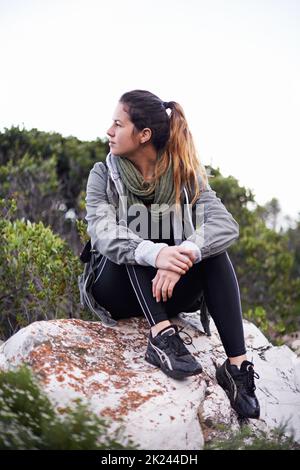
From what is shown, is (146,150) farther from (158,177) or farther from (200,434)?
(200,434)

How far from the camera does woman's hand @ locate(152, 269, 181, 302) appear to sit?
3.26 metres

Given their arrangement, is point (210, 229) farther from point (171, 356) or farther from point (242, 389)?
point (242, 389)

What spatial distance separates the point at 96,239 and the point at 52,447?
1342 mm

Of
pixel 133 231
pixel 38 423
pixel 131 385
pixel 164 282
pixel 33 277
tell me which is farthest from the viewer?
pixel 33 277

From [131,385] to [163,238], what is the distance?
88 centimetres

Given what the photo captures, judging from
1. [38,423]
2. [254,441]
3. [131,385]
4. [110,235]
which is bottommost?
[254,441]

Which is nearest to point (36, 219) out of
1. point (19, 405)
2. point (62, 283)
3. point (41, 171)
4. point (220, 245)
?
point (41, 171)

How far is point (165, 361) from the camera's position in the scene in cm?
325

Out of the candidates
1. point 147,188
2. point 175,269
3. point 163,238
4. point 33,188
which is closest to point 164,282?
point 175,269

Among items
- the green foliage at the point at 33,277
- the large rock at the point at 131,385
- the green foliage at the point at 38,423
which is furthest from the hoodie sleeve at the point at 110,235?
the green foliage at the point at 33,277

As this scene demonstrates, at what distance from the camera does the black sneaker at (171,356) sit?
3215mm

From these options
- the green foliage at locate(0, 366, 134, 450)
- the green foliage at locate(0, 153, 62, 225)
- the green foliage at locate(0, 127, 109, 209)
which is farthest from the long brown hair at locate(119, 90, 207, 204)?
the green foliage at locate(0, 127, 109, 209)

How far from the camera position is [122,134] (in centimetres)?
365

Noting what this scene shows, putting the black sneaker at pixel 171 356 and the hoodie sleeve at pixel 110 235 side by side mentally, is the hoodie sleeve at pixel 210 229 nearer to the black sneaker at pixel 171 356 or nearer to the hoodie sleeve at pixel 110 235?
the hoodie sleeve at pixel 110 235
